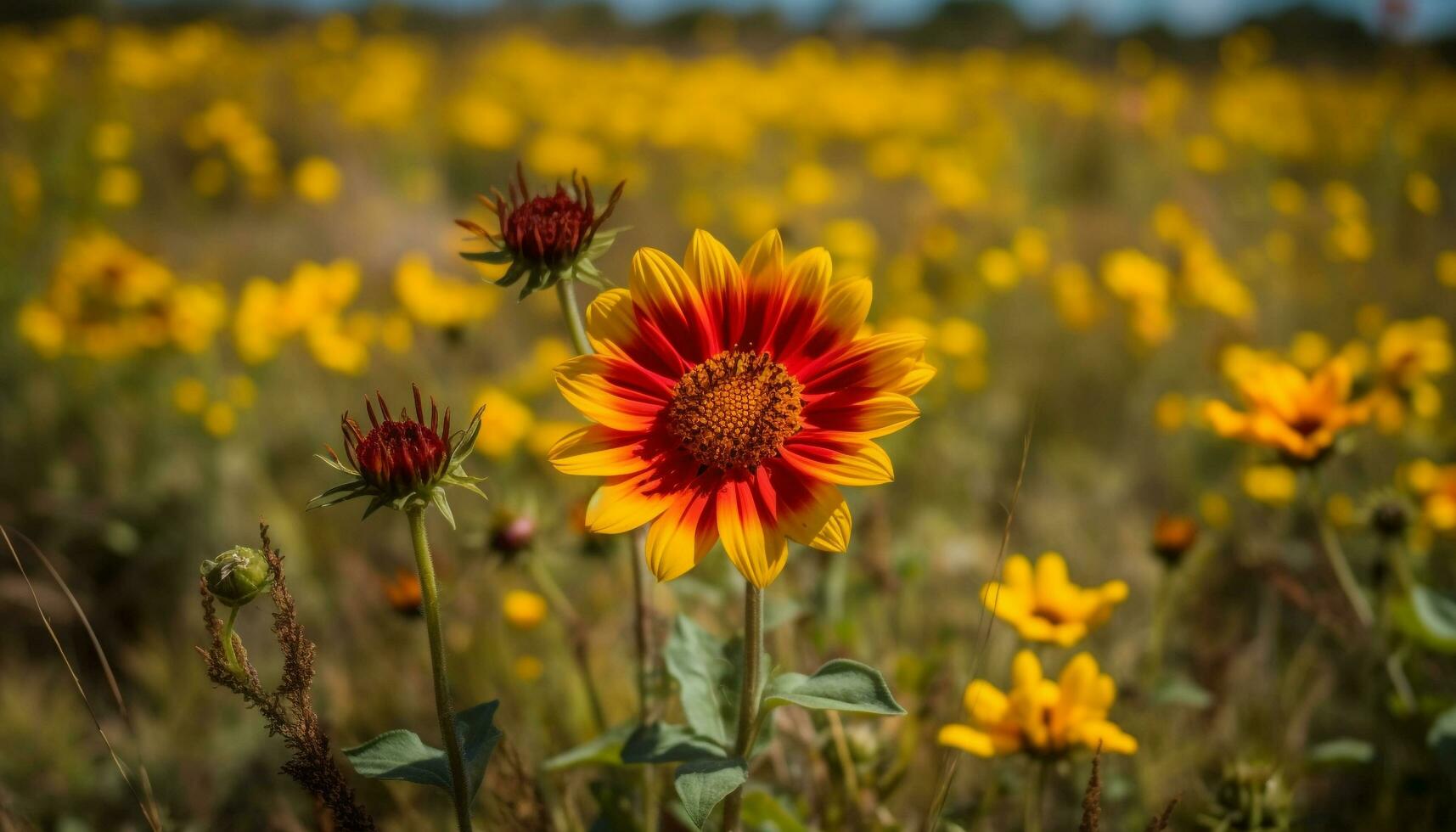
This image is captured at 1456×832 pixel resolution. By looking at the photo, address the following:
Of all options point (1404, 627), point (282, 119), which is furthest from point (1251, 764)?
point (282, 119)

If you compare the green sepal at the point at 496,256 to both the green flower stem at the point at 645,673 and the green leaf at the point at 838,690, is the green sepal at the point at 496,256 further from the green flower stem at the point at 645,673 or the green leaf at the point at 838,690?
the green leaf at the point at 838,690

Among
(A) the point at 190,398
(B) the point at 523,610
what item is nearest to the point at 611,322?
(B) the point at 523,610

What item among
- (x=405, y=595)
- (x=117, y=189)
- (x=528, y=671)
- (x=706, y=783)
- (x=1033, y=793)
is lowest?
(x=528, y=671)

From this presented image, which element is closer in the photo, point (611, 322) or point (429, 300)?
point (611, 322)

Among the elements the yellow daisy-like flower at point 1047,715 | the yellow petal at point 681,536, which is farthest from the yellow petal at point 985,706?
the yellow petal at point 681,536

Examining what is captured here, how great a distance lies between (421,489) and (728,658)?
0.48 metres

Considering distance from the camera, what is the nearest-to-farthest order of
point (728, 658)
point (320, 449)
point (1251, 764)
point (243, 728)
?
point (728, 658), point (1251, 764), point (243, 728), point (320, 449)

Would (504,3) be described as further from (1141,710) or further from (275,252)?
A: (1141,710)

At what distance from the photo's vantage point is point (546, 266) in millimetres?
1020

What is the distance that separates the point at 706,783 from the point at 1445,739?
1.25 m

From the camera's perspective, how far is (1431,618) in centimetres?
154

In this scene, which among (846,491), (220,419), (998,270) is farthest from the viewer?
(998,270)

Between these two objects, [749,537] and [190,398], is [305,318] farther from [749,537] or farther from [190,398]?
[749,537]

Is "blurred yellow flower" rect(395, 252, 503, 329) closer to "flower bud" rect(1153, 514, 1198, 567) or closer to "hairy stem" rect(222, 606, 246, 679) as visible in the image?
"hairy stem" rect(222, 606, 246, 679)
